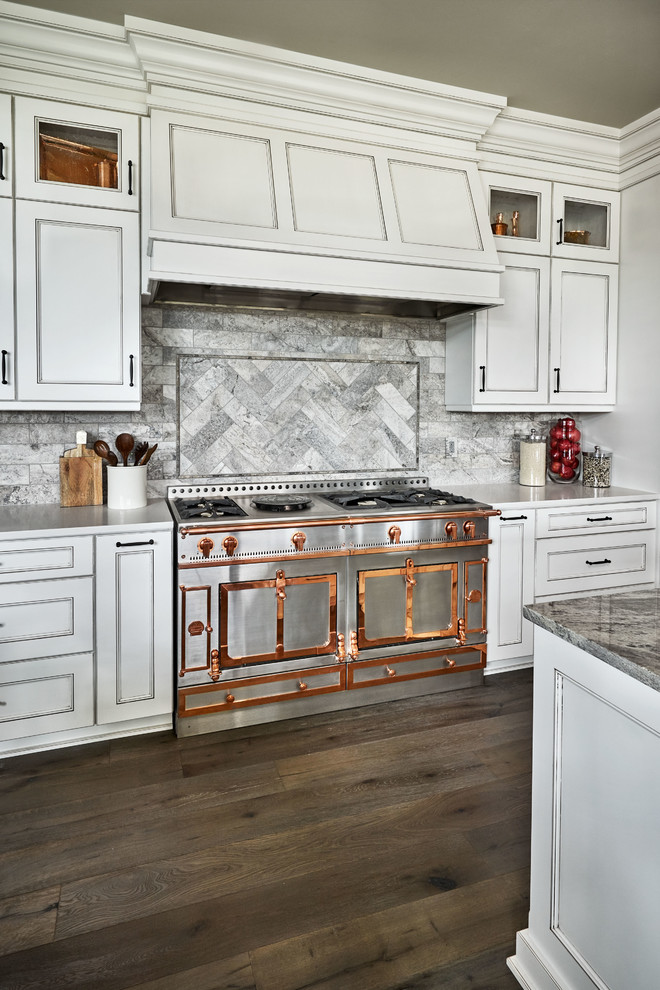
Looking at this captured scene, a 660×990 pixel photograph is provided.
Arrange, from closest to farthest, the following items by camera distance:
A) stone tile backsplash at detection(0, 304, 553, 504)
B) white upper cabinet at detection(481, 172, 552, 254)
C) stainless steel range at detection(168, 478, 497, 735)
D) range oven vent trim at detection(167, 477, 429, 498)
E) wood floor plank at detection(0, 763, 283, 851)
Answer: wood floor plank at detection(0, 763, 283, 851) < stainless steel range at detection(168, 478, 497, 735) < stone tile backsplash at detection(0, 304, 553, 504) < range oven vent trim at detection(167, 477, 429, 498) < white upper cabinet at detection(481, 172, 552, 254)

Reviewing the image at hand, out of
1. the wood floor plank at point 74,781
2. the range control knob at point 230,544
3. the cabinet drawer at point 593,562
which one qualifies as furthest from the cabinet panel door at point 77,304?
the cabinet drawer at point 593,562

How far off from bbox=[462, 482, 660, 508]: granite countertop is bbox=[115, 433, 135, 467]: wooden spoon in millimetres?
1763

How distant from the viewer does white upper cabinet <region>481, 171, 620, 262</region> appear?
135 inches

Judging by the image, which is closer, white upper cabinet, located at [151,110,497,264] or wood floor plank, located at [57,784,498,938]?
wood floor plank, located at [57,784,498,938]

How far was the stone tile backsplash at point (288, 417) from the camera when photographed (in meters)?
2.99

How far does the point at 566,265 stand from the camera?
11.8 ft

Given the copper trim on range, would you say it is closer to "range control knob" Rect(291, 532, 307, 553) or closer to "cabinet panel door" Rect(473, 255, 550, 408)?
"range control knob" Rect(291, 532, 307, 553)

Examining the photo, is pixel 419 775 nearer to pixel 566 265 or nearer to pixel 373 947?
pixel 373 947

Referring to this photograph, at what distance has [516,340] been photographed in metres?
3.48

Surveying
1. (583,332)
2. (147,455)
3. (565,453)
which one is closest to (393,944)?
(147,455)

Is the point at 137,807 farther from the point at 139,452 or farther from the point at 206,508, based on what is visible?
the point at 139,452

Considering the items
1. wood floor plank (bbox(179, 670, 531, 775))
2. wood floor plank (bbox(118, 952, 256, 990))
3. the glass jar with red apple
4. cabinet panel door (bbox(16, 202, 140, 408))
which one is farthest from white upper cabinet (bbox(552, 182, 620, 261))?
wood floor plank (bbox(118, 952, 256, 990))

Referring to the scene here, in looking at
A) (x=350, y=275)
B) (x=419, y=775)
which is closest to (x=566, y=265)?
(x=350, y=275)

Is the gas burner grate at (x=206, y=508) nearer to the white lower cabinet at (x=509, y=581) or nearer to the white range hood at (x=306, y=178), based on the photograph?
the white range hood at (x=306, y=178)
